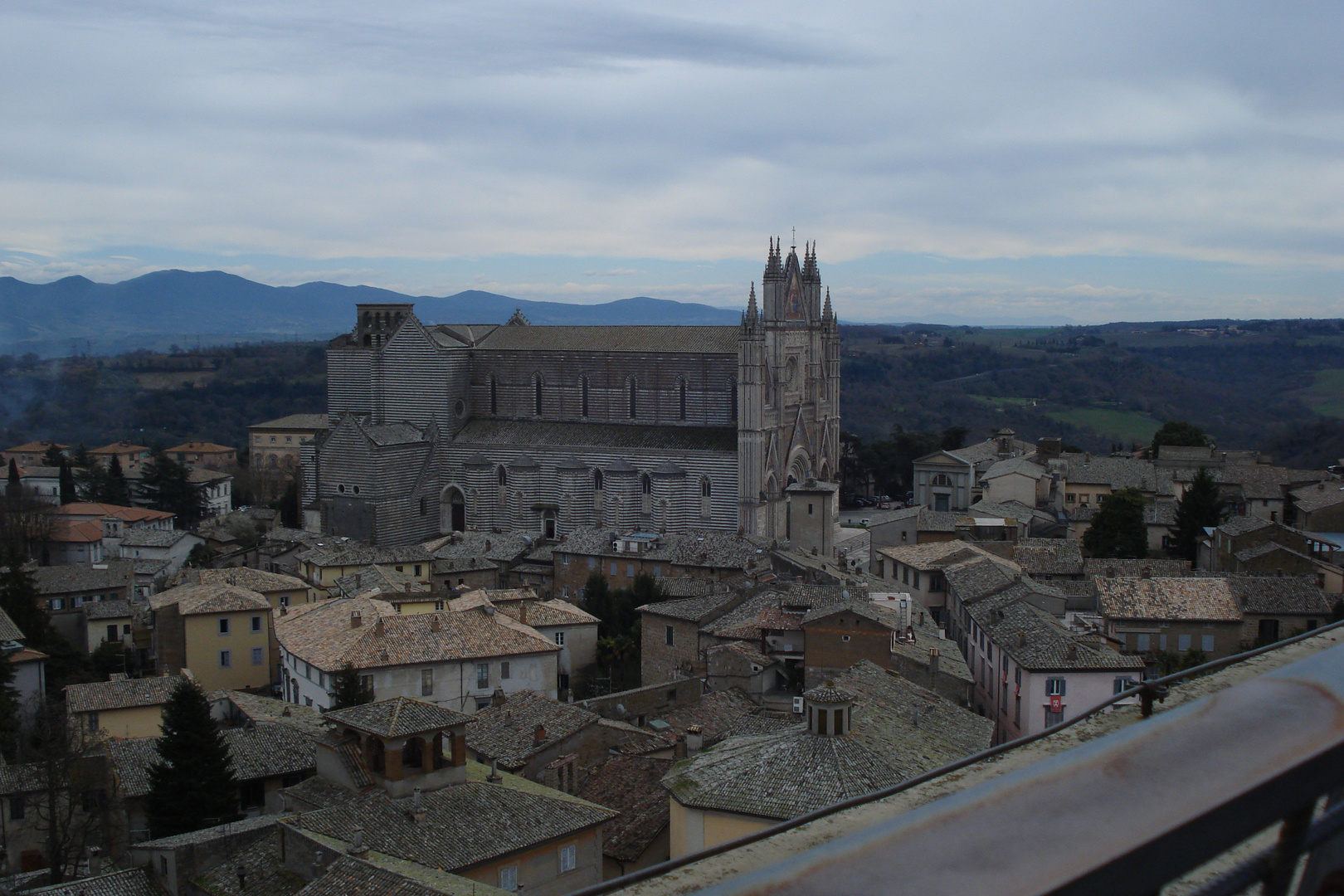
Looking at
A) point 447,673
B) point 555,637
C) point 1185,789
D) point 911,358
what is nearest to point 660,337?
point 555,637

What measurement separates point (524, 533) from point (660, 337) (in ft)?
32.9

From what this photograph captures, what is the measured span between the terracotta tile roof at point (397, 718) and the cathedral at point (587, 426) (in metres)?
26.4

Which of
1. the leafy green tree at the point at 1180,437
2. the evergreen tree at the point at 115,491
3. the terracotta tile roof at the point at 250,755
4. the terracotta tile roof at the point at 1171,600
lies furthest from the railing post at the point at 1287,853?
the evergreen tree at the point at 115,491

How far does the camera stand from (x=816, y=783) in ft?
47.9

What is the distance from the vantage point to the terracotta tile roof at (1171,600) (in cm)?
2630

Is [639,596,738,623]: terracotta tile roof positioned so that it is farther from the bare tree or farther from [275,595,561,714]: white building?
the bare tree

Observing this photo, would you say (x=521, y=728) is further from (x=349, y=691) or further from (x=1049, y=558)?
(x=1049, y=558)

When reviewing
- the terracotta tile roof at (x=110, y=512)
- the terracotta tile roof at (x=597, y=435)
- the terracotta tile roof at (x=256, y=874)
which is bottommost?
the terracotta tile roof at (x=110, y=512)

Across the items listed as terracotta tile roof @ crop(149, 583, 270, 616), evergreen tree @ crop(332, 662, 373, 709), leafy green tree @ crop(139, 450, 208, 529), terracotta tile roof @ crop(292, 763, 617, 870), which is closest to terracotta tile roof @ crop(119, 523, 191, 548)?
leafy green tree @ crop(139, 450, 208, 529)

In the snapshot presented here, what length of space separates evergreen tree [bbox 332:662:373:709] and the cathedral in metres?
22.3

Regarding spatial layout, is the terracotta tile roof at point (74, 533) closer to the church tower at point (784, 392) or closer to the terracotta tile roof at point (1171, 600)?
the church tower at point (784, 392)

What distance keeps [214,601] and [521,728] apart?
1250 centimetres

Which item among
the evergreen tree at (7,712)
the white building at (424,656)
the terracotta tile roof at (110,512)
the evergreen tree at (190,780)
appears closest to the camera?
the evergreen tree at (190,780)

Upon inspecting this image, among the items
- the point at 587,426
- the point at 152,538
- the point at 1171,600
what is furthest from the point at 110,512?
the point at 1171,600
